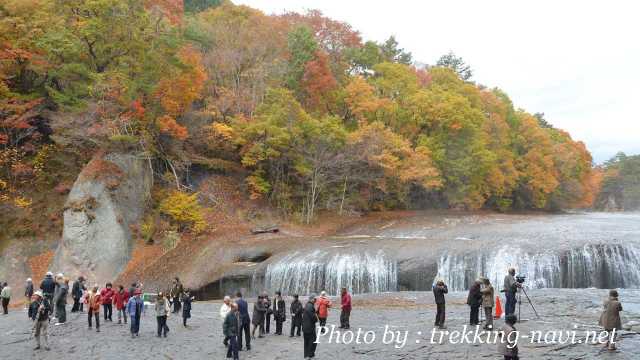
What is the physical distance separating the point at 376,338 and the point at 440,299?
2236mm

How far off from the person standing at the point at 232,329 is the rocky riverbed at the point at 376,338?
69 centimetres

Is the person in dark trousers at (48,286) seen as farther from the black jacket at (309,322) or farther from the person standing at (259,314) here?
the black jacket at (309,322)

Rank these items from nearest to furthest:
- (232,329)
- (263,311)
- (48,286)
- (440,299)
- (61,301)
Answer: (232,329), (440,299), (263,311), (48,286), (61,301)

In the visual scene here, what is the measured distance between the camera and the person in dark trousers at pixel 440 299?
15.3 meters

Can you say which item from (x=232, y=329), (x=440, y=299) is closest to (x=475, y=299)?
(x=440, y=299)

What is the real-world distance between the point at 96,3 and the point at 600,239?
3226cm

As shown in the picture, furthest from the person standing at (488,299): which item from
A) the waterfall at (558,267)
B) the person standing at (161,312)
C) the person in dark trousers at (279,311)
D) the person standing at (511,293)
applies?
the person standing at (161,312)

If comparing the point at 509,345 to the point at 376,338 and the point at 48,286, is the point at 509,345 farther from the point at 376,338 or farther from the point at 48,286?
the point at 48,286

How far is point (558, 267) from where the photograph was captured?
937 inches

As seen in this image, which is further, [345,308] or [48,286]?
[48,286]

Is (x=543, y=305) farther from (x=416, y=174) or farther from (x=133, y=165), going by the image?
(x=133, y=165)

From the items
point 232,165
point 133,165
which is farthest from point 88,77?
point 232,165

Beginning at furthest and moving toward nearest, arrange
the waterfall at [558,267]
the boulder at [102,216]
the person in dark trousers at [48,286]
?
the boulder at [102,216] → the waterfall at [558,267] → the person in dark trousers at [48,286]

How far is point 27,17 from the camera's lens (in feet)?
110
